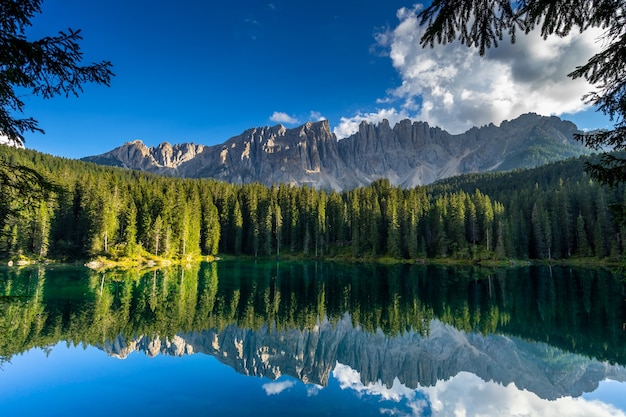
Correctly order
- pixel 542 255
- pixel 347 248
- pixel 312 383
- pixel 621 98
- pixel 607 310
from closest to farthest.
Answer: pixel 621 98 → pixel 312 383 → pixel 607 310 → pixel 542 255 → pixel 347 248

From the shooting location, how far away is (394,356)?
906 inches

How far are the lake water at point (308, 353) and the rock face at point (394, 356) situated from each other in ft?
0.42

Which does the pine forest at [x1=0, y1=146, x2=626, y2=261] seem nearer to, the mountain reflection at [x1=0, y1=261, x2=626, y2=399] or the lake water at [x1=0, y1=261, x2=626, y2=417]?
the mountain reflection at [x1=0, y1=261, x2=626, y2=399]

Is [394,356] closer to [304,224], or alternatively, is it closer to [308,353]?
[308,353]

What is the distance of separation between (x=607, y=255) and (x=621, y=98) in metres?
96.4

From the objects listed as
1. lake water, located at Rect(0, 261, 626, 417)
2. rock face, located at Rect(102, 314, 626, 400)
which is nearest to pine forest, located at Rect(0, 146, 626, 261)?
lake water, located at Rect(0, 261, 626, 417)

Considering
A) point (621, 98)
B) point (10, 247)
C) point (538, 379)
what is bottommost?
point (538, 379)

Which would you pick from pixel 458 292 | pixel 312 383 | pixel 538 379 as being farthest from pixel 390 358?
pixel 458 292

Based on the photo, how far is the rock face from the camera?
19.8 metres

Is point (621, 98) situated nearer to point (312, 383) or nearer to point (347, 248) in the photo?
point (312, 383)

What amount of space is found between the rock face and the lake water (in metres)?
0.13

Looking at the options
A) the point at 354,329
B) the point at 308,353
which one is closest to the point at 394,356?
the point at 354,329

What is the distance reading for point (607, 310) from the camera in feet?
108

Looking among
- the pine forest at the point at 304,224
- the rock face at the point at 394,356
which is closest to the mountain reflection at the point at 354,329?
the rock face at the point at 394,356
